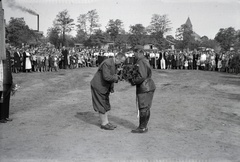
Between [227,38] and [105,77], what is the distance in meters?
87.3

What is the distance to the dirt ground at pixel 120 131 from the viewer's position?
5.43 metres

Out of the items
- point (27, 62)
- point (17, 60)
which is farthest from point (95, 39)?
point (17, 60)

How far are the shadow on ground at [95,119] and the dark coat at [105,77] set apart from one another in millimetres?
1049

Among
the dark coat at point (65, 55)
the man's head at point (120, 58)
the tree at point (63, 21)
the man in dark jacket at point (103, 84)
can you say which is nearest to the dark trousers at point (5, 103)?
the man in dark jacket at point (103, 84)

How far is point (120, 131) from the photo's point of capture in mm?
7137

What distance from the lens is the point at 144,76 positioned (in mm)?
6773

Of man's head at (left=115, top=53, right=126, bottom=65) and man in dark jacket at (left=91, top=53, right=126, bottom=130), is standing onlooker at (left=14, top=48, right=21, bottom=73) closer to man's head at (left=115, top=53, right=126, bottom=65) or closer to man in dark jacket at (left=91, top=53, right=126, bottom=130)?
man in dark jacket at (left=91, top=53, right=126, bottom=130)

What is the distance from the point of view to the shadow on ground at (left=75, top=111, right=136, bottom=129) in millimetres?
7840

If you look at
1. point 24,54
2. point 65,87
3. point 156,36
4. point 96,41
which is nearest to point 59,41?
point 96,41

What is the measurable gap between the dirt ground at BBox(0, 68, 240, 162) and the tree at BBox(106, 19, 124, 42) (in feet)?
229

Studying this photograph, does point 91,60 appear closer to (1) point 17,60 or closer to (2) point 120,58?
(1) point 17,60

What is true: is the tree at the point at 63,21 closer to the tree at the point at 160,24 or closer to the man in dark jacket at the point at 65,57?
the man in dark jacket at the point at 65,57

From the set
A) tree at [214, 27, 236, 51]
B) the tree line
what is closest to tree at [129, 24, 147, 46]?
the tree line

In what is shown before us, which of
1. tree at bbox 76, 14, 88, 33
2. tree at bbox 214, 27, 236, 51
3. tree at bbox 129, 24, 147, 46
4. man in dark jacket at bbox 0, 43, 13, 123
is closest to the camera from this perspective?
man in dark jacket at bbox 0, 43, 13, 123
